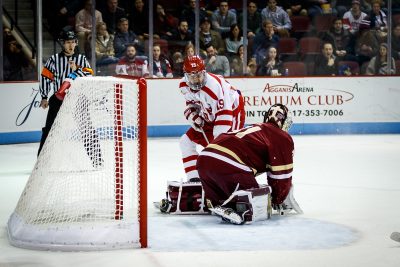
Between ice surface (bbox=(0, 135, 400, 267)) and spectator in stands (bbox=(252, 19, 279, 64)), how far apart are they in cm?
371

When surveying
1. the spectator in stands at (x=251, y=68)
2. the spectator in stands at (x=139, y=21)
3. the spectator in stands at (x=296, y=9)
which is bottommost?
the spectator in stands at (x=251, y=68)

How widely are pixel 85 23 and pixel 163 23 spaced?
1060mm

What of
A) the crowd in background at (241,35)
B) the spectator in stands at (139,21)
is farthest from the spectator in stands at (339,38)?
the spectator in stands at (139,21)

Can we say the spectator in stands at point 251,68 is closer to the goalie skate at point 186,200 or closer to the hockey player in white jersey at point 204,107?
the hockey player in white jersey at point 204,107

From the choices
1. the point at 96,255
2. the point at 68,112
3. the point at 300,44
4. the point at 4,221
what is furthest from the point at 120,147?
the point at 300,44

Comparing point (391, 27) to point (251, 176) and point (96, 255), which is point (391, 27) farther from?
point (96, 255)

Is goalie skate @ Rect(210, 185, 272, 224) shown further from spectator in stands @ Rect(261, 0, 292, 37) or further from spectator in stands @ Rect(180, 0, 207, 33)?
spectator in stands @ Rect(261, 0, 292, 37)

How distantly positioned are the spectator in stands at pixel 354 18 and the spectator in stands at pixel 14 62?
4.28 meters

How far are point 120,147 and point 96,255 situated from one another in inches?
28.2

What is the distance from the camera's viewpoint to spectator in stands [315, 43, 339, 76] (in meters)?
12.0

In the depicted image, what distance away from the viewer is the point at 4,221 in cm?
558

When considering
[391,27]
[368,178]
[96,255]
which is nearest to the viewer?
[96,255]

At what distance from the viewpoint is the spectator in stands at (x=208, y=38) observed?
11.8 m

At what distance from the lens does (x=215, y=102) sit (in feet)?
19.7
